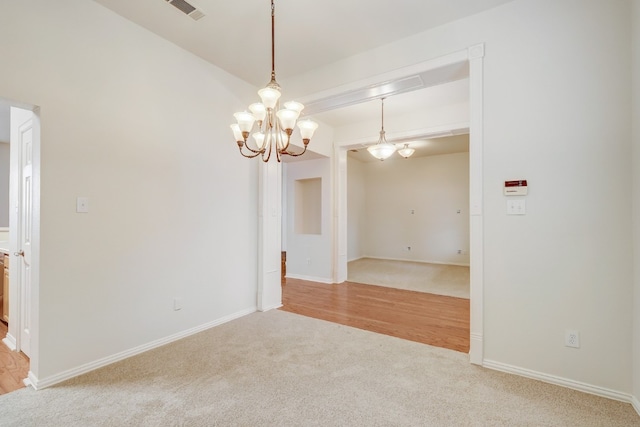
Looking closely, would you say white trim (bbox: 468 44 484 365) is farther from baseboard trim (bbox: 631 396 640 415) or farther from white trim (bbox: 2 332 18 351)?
white trim (bbox: 2 332 18 351)

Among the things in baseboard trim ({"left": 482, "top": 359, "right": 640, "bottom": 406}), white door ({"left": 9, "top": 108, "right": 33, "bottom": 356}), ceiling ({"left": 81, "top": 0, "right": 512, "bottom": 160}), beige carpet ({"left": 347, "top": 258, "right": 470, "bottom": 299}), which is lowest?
beige carpet ({"left": 347, "top": 258, "right": 470, "bottom": 299})

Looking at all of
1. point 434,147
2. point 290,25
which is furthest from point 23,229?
point 434,147

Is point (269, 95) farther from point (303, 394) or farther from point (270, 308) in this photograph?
point (270, 308)

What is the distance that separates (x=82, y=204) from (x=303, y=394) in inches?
87.6

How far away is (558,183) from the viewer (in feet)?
7.06

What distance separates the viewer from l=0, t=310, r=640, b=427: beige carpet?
177 centimetres

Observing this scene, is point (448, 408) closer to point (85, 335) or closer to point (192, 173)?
point (85, 335)

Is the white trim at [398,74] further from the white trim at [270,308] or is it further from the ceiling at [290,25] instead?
the white trim at [270,308]

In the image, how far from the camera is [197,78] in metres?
3.16

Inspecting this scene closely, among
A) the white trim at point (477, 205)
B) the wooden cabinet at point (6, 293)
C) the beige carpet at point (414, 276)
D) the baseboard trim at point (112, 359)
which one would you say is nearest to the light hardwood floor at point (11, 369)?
the baseboard trim at point (112, 359)

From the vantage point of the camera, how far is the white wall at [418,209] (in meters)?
7.47

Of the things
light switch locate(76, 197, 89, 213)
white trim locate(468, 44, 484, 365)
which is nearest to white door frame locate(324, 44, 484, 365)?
white trim locate(468, 44, 484, 365)

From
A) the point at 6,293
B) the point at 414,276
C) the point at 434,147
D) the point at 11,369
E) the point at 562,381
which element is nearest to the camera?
the point at 562,381

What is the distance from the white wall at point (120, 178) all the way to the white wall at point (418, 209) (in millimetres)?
5803
